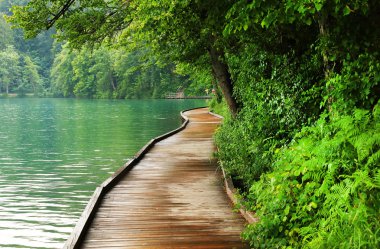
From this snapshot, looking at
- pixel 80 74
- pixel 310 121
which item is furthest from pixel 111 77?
pixel 310 121

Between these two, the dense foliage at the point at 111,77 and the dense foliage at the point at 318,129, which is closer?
the dense foliage at the point at 318,129

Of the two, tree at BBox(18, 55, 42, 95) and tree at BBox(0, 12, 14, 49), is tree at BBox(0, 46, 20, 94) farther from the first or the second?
tree at BBox(0, 12, 14, 49)

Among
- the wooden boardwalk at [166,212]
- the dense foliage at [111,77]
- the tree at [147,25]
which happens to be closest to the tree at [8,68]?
the dense foliage at [111,77]

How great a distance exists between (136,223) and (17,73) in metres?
108

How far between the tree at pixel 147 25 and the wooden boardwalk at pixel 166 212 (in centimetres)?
340

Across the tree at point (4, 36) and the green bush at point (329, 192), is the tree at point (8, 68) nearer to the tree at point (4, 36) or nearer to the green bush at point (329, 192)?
the tree at point (4, 36)

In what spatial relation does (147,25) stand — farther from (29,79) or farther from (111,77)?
(29,79)

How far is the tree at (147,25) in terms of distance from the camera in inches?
474

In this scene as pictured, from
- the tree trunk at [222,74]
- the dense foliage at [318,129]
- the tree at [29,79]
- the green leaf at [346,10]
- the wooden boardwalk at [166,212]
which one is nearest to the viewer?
the dense foliage at [318,129]

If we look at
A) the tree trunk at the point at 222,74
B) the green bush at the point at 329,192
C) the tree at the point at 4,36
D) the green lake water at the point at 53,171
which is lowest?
the green lake water at the point at 53,171

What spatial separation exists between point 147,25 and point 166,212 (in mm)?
6687

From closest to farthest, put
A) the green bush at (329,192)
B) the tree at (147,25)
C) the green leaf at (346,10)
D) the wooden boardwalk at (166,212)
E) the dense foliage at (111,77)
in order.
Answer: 1. the green bush at (329,192)
2. the green leaf at (346,10)
3. the wooden boardwalk at (166,212)
4. the tree at (147,25)
5. the dense foliage at (111,77)

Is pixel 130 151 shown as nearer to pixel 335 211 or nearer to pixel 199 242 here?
pixel 199 242

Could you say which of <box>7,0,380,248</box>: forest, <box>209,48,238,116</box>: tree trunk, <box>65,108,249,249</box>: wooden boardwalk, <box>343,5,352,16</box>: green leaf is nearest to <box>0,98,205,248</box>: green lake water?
<box>65,108,249,249</box>: wooden boardwalk
